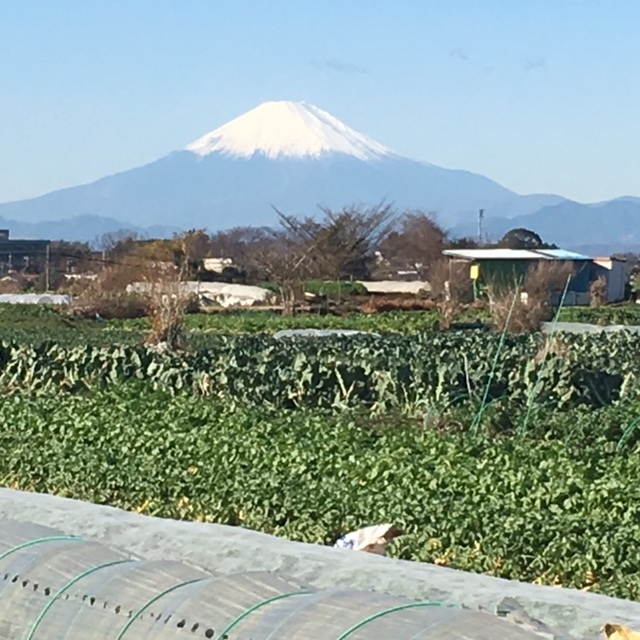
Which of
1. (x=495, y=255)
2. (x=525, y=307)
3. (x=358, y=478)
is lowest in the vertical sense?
(x=358, y=478)

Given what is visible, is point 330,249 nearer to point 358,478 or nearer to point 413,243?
point 413,243

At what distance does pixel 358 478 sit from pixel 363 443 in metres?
1.56

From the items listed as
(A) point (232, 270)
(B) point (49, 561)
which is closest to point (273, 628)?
(B) point (49, 561)

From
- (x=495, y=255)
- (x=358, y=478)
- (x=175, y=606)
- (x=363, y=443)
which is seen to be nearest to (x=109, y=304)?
(x=495, y=255)

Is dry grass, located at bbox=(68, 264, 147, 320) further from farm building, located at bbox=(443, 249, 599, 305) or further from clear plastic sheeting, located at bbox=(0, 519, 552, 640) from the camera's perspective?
clear plastic sheeting, located at bbox=(0, 519, 552, 640)

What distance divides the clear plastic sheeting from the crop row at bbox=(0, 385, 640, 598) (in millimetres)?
3002

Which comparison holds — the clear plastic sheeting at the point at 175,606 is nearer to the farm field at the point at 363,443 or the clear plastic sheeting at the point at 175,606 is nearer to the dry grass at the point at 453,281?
the farm field at the point at 363,443

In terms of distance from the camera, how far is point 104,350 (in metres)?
17.0

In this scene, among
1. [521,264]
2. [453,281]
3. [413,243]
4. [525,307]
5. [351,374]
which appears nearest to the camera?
[351,374]

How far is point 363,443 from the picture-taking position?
11312 millimetres

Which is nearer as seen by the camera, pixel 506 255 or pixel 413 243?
pixel 506 255

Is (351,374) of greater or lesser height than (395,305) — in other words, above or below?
above

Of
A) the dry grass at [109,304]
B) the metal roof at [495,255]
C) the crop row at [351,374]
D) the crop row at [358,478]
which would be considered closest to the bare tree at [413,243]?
the metal roof at [495,255]

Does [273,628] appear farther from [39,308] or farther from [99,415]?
[39,308]
